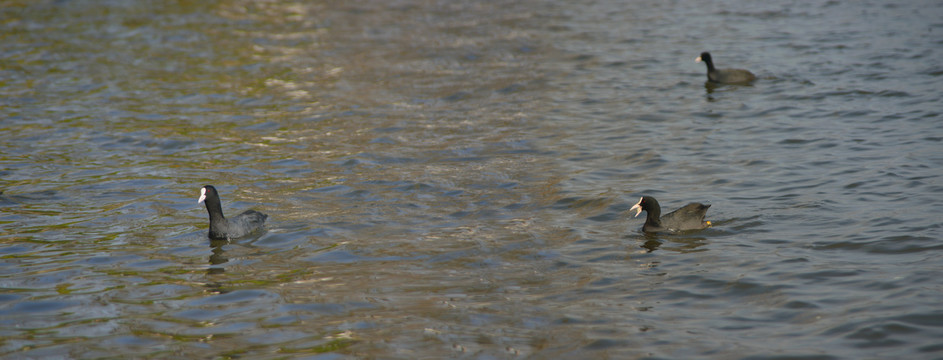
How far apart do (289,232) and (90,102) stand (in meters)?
10.7

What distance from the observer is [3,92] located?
20.9 m

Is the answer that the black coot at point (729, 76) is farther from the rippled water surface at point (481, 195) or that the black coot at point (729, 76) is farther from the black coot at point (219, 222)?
the black coot at point (219, 222)

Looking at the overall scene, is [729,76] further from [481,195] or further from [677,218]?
[677,218]

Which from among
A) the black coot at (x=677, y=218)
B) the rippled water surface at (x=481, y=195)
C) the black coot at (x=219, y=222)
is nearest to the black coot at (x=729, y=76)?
the rippled water surface at (x=481, y=195)

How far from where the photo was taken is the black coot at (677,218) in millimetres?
10922

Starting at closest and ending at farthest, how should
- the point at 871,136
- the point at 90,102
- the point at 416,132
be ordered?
the point at 871,136
the point at 416,132
the point at 90,102

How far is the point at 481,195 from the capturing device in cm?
1291

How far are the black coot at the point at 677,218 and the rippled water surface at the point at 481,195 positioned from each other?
0.56 feet

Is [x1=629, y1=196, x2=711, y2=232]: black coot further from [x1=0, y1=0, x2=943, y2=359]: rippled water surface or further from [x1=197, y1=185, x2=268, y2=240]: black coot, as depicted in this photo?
[x1=197, y1=185, x2=268, y2=240]: black coot

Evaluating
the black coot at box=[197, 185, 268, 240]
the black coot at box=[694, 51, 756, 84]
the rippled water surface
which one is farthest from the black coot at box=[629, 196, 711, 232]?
the black coot at box=[694, 51, 756, 84]

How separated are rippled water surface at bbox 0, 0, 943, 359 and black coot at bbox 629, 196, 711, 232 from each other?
0.17 m

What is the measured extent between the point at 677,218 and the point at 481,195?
3130 millimetres

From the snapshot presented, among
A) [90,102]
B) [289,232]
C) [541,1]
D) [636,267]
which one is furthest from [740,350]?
[541,1]

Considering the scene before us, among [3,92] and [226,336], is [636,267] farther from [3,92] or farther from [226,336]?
[3,92]
